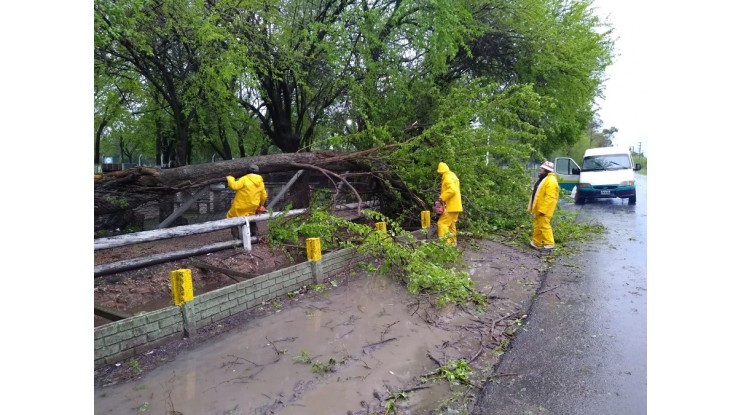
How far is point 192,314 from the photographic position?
12.5 feet

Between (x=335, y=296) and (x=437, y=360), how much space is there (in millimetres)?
1732

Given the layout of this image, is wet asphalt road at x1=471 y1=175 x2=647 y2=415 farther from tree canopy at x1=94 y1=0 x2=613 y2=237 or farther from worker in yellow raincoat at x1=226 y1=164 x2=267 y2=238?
worker in yellow raincoat at x1=226 y1=164 x2=267 y2=238

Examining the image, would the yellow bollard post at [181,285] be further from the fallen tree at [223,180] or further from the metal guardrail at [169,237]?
the fallen tree at [223,180]

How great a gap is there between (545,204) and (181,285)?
6122 mm

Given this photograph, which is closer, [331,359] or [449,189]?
[331,359]

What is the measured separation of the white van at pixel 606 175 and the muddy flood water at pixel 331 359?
11.0 meters

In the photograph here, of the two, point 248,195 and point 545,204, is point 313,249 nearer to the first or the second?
point 248,195

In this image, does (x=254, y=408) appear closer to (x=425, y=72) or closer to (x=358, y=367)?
(x=358, y=367)

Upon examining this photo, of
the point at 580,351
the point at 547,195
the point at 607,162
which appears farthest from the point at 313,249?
the point at 607,162

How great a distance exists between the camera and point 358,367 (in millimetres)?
3371

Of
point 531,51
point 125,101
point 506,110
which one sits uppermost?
point 531,51

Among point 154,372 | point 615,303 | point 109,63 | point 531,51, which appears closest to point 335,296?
point 154,372

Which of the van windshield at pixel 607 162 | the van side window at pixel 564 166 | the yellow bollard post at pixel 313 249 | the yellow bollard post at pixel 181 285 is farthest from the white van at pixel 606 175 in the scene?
the yellow bollard post at pixel 181 285

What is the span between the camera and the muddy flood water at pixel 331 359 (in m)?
2.89
